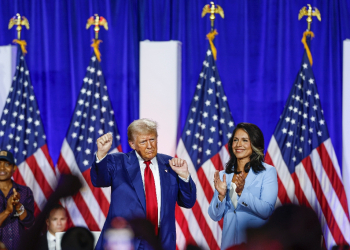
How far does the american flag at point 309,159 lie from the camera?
4535 mm

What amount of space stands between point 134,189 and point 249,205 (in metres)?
0.69

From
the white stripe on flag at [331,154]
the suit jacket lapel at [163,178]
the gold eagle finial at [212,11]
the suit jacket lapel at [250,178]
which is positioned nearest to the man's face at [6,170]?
the suit jacket lapel at [163,178]

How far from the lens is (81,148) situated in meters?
4.87

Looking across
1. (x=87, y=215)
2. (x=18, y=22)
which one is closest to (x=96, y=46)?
(x=18, y=22)

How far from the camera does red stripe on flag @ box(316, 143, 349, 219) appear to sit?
14.9ft

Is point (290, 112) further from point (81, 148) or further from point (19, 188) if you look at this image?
point (19, 188)

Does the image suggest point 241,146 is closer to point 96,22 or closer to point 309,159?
point 309,159

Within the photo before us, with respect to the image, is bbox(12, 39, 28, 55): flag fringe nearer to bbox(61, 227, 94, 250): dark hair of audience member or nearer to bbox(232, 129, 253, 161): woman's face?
bbox(232, 129, 253, 161): woman's face

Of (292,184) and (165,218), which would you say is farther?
(292,184)

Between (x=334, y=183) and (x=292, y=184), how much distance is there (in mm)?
444

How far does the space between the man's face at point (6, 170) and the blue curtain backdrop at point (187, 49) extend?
1250mm

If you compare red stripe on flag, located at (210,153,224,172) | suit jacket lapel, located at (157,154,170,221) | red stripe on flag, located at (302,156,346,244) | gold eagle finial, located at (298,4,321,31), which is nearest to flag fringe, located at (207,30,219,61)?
gold eagle finial, located at (298,4,321,31)

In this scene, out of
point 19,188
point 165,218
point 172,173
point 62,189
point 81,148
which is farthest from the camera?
point 81,148

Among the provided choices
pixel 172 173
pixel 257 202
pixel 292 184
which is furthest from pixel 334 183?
pixel 172 173
